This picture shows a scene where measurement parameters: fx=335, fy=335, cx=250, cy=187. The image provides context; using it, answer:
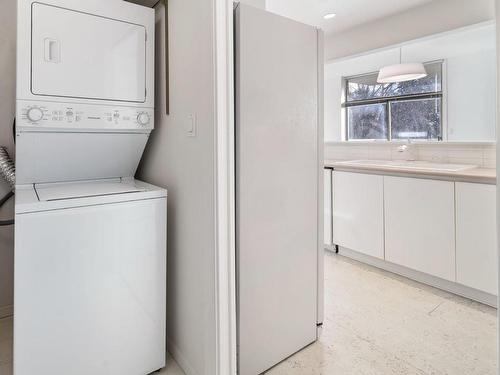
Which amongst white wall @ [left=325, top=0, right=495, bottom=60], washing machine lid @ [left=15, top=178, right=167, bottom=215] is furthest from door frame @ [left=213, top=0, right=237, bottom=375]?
white wall @ [left=325, top=0, right=495, bottom=60]

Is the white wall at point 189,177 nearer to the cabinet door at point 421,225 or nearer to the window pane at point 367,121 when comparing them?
the cabinet door at point 421,225

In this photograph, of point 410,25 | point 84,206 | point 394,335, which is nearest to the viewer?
point 84,206

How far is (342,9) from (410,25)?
0.60 m

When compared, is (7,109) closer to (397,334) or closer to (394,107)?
(397,334)

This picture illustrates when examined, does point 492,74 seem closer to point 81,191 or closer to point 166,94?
point 166,94

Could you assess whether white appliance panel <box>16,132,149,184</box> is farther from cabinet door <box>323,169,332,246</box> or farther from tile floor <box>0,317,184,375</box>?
cabinet door <box>323,169,332,246</box>

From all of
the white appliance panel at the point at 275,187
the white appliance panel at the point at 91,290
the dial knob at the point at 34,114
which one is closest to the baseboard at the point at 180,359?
the white appliance panel at the point at 91,290

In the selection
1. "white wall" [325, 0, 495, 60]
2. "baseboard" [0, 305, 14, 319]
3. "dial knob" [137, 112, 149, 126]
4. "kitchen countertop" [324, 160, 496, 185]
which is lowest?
"baseboard" [0, 305, 14, 319]

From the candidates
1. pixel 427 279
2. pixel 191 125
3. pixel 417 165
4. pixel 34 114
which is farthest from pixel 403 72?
pixel 34 114

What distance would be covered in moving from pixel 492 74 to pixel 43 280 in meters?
3.53

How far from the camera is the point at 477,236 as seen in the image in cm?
228

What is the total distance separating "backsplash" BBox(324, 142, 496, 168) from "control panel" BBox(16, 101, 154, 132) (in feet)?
8.39

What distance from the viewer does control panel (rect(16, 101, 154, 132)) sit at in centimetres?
148

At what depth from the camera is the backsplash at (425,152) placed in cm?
276
